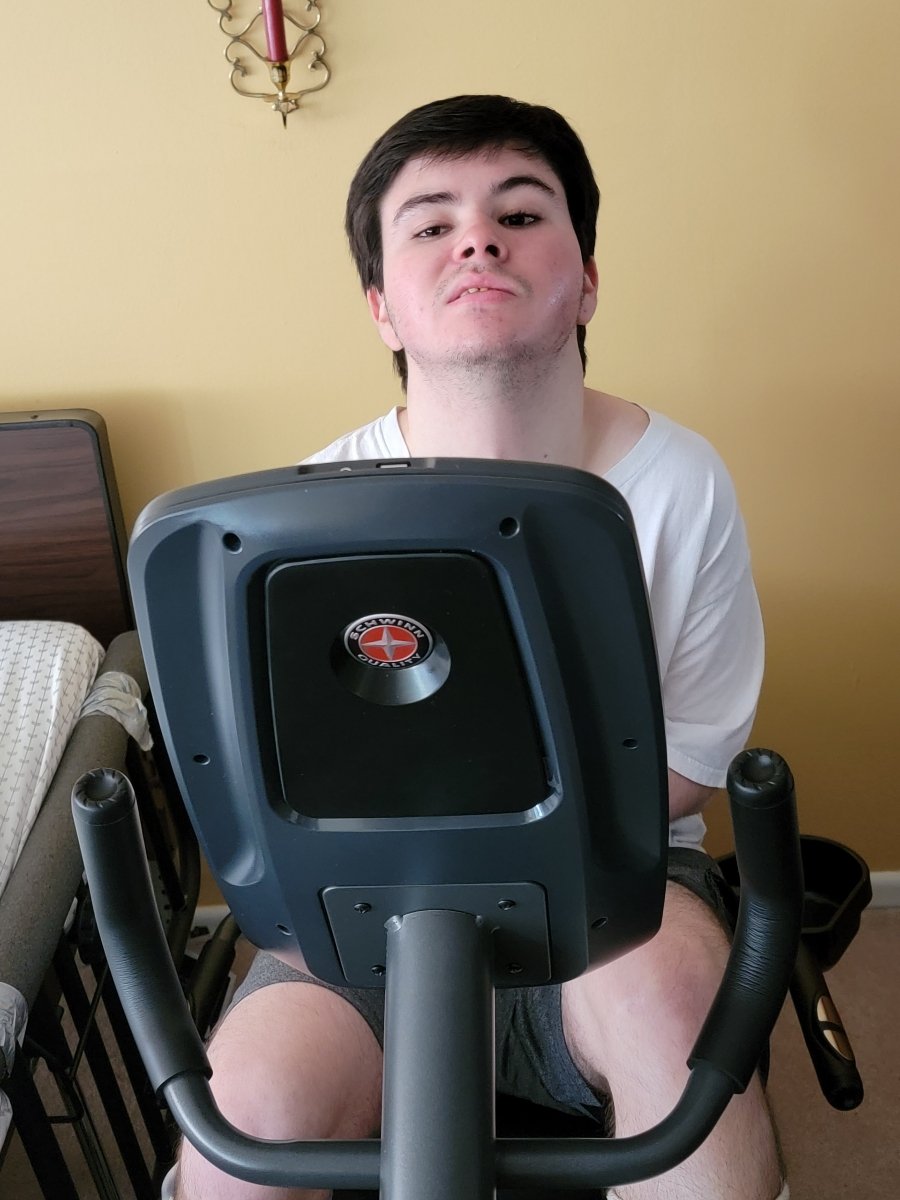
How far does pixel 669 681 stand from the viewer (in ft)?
4.29

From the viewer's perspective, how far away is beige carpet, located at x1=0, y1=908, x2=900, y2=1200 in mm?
1705

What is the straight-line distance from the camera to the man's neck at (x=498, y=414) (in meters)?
1.14

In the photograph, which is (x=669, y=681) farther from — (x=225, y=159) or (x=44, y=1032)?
(x=225, y=159)

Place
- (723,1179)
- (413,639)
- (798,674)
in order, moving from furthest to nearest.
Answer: (798,674), (723,1179), (413,639)

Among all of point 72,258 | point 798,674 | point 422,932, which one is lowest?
point 798,674

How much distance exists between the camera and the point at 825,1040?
3.43ft

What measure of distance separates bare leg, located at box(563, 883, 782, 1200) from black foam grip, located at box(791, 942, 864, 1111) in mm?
67

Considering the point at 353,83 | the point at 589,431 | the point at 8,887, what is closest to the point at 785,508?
the point at 589,431

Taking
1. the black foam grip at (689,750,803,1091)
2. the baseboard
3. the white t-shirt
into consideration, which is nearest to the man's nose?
the white t-shirt

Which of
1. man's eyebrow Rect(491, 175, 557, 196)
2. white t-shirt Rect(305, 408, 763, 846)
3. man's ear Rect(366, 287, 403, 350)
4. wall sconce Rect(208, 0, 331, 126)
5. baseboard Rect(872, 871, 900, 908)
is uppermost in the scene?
wall sconce Rect(208, 0, 331, 126)

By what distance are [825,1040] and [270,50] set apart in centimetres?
131

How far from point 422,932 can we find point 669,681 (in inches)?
27.1

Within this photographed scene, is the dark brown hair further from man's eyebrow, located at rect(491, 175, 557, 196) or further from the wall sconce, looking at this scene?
the wall sconce

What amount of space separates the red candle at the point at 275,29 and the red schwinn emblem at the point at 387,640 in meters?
1.17
